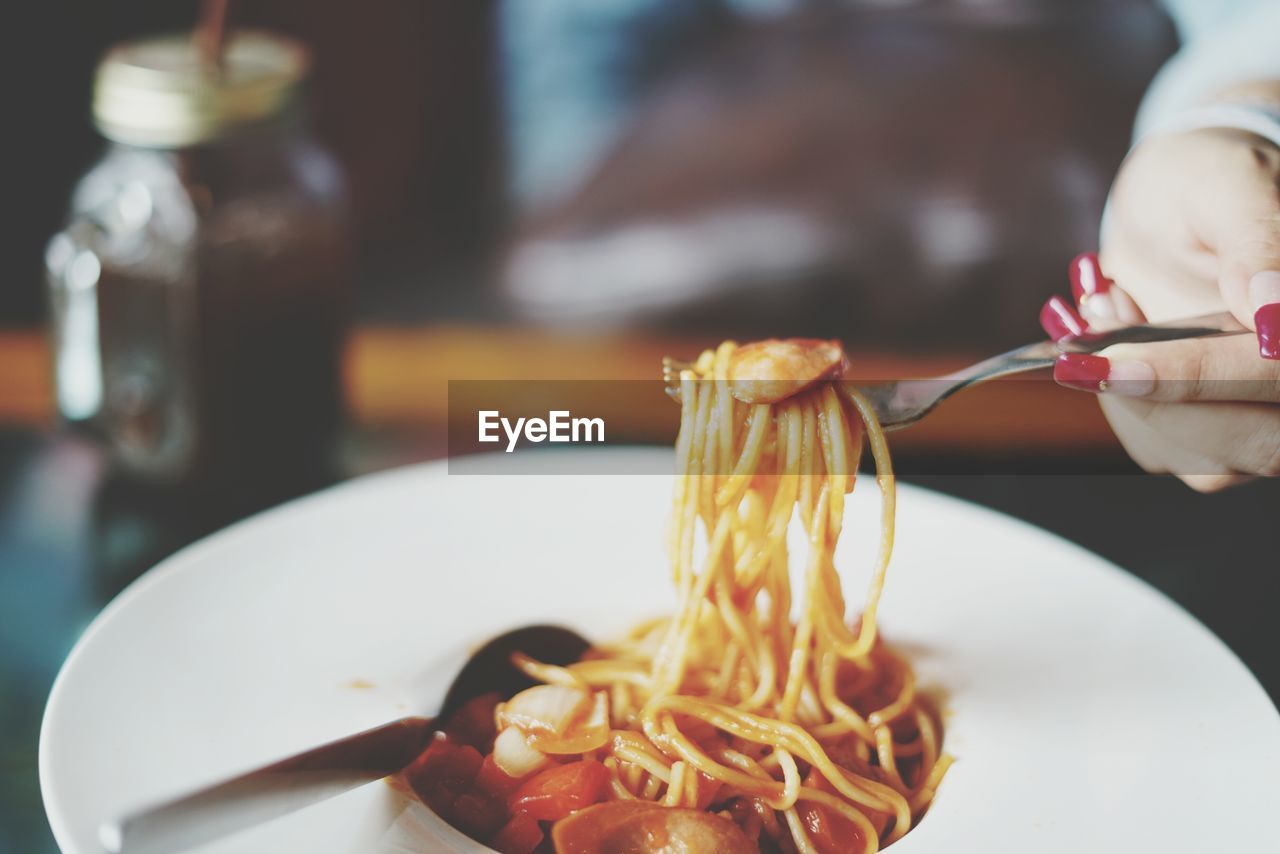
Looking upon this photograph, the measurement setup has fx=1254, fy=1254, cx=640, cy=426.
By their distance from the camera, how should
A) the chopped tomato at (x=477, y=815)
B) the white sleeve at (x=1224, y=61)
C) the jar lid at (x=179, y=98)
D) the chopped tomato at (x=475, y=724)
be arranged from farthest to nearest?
the white sleeve at (x=1224, y=61) → the jar lid at (x=179, y=98) → the chopped tomato at (x=475, y=724) → the chopped tomato at (x=477, y=815)

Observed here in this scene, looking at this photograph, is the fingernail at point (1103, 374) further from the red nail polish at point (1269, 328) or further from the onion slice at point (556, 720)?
the onion slice at point (556, 720)

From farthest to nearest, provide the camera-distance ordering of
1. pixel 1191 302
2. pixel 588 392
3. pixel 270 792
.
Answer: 1. pixel 588 392
2. pixel 1191 302
3. pixel 270 792

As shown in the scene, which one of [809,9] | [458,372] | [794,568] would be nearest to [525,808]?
[794,568]

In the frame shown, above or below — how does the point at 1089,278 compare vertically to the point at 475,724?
above

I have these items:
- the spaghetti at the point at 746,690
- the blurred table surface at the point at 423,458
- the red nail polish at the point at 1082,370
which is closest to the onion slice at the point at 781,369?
the spaghetti at the point at 746,690

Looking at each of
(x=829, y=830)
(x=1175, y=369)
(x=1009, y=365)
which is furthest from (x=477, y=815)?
(x=1175, y=369)

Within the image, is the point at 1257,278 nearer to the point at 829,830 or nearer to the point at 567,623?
the point at 829,830
